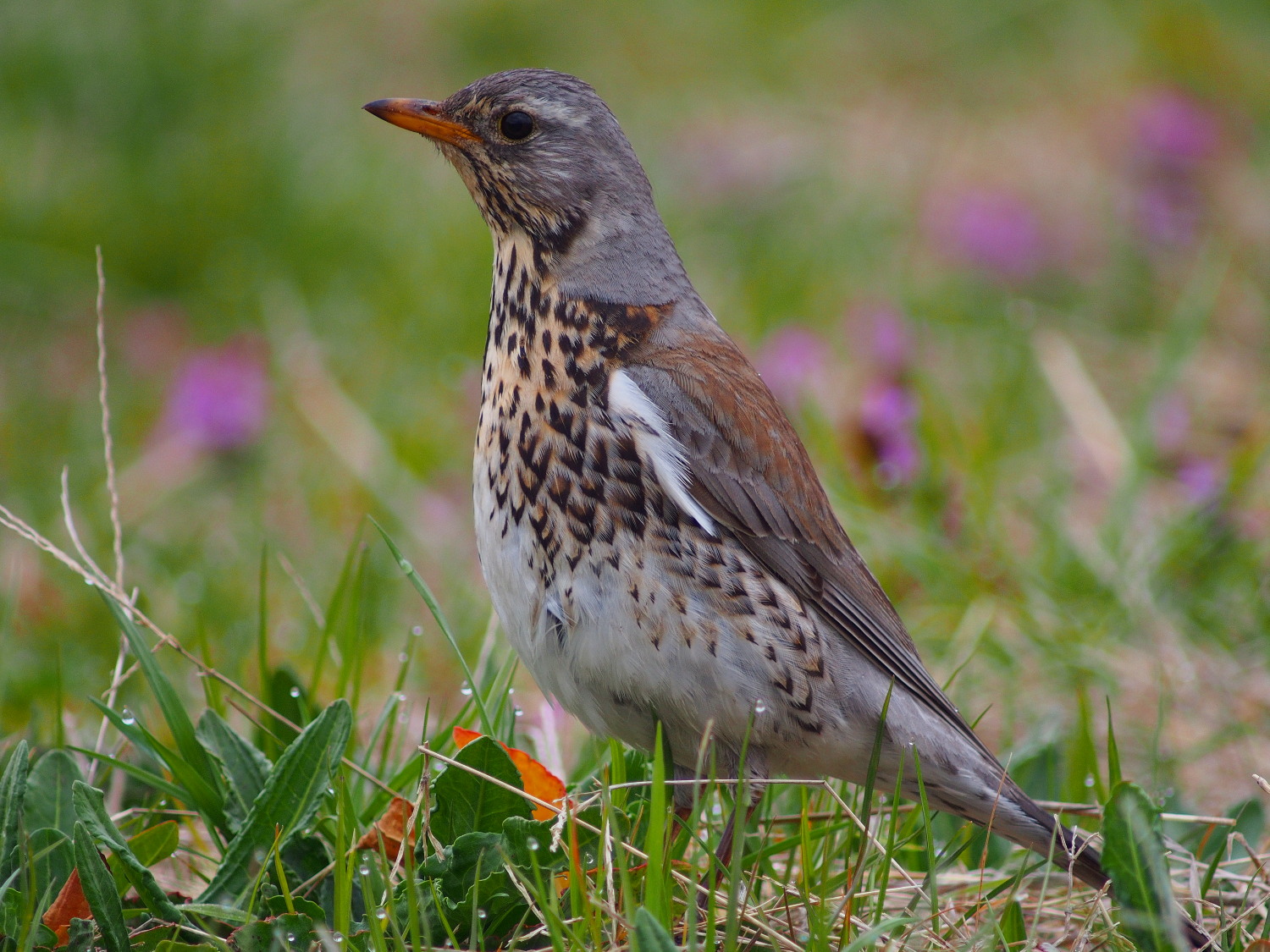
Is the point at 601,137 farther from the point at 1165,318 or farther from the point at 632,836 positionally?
the point at 1165,318

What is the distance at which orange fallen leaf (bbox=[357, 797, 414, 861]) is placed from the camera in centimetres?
310

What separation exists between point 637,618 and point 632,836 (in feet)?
1.64

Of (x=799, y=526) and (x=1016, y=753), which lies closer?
(x=799, y=526)

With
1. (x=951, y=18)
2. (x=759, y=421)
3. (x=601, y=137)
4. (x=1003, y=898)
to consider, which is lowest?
(x=1003, y=898)

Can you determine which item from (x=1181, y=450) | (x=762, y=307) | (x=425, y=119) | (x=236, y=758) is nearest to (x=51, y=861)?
(x=236, y=758)

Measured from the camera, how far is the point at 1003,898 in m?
3.38

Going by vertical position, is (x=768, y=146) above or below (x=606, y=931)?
above

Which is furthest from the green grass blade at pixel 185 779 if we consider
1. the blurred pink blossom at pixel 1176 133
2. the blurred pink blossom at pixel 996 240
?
the blurred pink blossom at pixel 1176 133

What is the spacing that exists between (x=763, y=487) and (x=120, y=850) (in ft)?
5.81

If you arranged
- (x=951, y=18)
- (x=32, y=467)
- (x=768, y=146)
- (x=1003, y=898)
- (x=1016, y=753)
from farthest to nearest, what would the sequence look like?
(x=951, y=18) < (x=768, y=146) < (x=32, y=467) < (x=1016, y=753) < (x=1003, y=898)

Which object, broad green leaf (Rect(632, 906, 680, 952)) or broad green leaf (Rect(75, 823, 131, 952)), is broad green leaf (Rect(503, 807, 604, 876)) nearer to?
broad green leaf (Rect(632, 906, 680, 952))

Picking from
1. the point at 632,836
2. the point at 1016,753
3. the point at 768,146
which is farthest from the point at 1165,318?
the point at 632,836

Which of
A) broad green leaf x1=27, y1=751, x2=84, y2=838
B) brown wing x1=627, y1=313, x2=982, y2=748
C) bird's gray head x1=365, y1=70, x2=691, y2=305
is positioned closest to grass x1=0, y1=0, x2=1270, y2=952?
broad green leaf x1=27, y1=751, x2=84, y2=838

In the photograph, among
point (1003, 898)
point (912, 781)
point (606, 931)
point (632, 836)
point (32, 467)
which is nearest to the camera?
point (606, 931)
